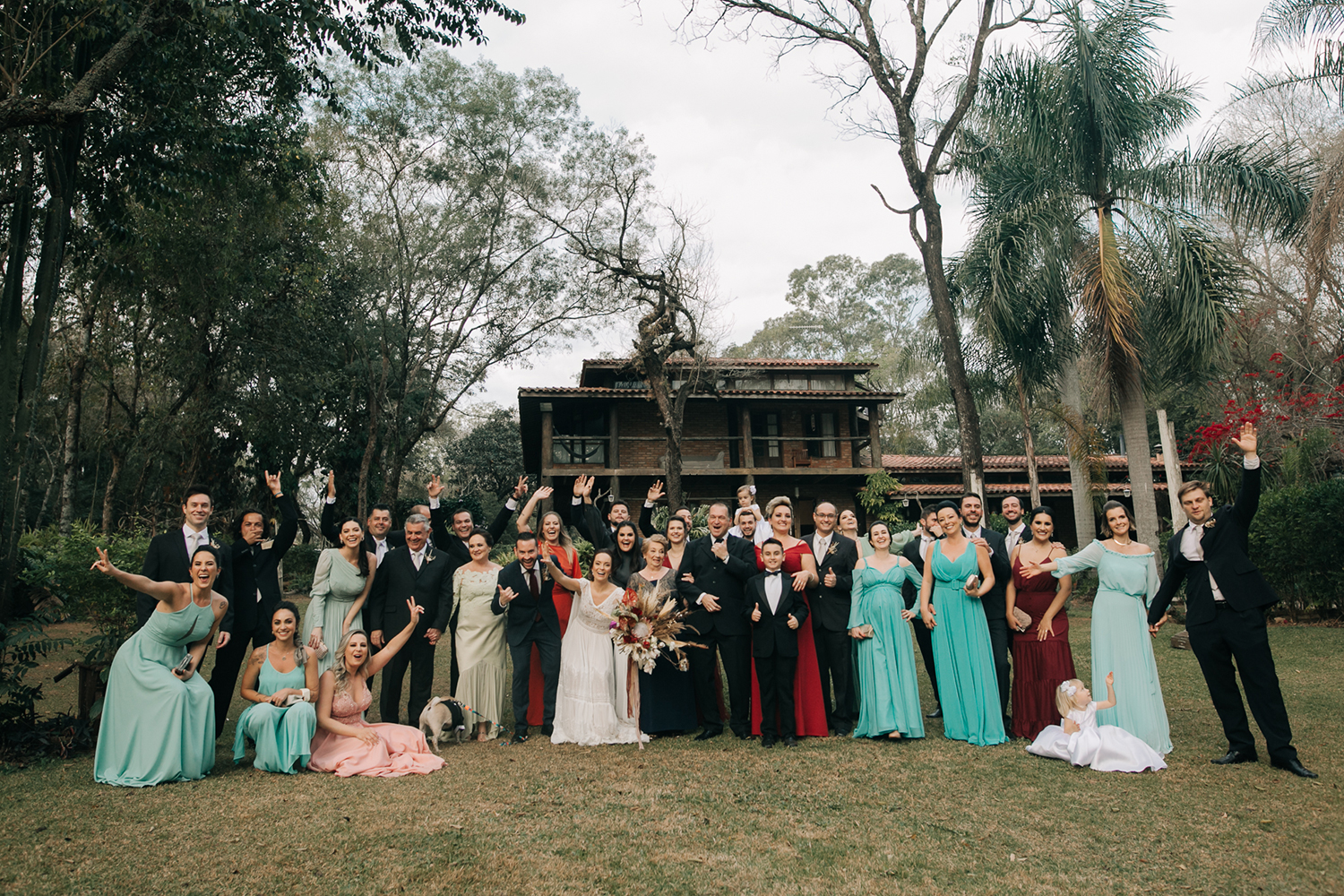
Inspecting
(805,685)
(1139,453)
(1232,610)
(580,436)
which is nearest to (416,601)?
(805,685)

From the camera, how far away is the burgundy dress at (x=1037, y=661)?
259 inches

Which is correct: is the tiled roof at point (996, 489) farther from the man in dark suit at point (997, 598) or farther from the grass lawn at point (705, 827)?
the grass lawn at point (705, 827)

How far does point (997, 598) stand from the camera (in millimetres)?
6840

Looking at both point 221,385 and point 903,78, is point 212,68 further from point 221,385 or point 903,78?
point 221,385

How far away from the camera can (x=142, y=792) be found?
5289 millimetres

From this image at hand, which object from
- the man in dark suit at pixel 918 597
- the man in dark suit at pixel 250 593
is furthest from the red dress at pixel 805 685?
the man in dark suit at pixel 250 593

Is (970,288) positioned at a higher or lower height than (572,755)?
higher

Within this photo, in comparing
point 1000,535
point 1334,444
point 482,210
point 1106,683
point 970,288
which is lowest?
point 1106,683

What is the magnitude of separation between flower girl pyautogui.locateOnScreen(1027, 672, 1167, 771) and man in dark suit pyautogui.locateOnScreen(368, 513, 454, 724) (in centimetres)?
491

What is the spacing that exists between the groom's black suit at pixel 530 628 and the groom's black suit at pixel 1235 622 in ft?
15.6

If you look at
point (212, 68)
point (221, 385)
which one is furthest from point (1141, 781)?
point (221, 385)

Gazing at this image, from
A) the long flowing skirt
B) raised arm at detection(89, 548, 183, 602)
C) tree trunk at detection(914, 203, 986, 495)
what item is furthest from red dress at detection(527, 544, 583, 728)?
tree trunk at detection(914, 203, 986, 495)

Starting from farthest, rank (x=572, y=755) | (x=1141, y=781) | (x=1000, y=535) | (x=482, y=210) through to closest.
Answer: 1. (x=482, y=210)
2. (x=1000, y=535)
3. (x=572, y=755)
4. (x=1141, y=781)

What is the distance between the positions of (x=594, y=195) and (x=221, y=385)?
11.5 meters
